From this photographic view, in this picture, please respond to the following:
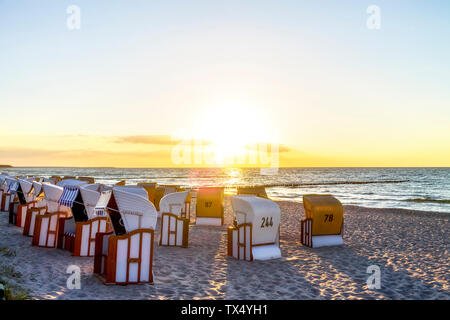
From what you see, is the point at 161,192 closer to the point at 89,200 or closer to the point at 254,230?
the point at 89,200

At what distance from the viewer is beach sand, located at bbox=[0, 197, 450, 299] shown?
22.6 feet

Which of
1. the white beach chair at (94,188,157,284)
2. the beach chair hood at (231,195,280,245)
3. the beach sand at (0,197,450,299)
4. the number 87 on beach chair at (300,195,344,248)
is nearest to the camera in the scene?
the beach sand at (0,197,450,299)

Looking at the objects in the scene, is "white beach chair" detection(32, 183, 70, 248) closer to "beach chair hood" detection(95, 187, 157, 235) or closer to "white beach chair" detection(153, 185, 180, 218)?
"beach chair hood" detection(95, 187, 157, 235)

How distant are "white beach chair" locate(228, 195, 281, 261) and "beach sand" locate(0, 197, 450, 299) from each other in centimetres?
33

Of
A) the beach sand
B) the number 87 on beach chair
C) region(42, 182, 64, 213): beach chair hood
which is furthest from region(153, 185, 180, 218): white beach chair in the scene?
the number 87 on beach chair

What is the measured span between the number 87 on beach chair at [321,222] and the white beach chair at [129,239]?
20.4 ft

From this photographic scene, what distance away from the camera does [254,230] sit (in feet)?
32.0

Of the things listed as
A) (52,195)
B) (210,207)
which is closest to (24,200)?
(52,195)

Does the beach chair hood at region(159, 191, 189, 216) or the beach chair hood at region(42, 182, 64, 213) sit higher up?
the beach chair hood at region(42, 182, 64, 213)

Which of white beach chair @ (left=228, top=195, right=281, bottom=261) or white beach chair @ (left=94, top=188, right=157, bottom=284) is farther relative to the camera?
white beach chair @ (left=228, top=195, right=281, bottom=261)

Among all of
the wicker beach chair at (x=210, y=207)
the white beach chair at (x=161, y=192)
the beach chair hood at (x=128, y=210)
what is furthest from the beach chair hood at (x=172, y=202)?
the beach chair hood at (x=128, y=210)

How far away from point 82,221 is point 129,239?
3.49m
